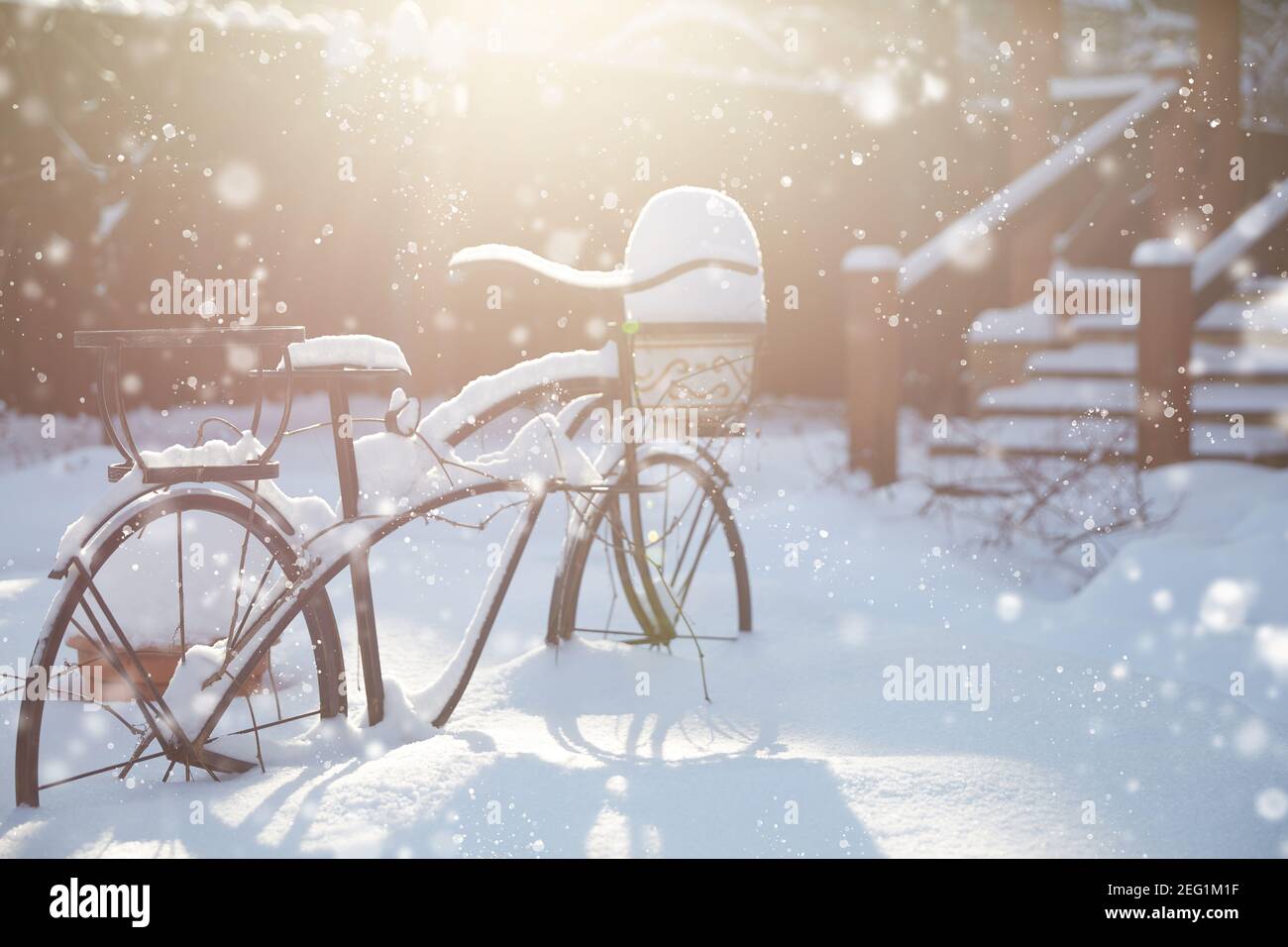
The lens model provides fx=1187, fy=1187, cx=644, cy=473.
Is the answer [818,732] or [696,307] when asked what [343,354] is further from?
[818,732]

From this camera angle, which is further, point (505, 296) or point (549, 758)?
point (505, 296)

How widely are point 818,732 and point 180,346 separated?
1748mm

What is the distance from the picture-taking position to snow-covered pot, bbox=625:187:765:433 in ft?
9.21

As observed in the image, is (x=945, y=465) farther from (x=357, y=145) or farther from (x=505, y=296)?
(x=357, y=145)

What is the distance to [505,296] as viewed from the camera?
8359mm

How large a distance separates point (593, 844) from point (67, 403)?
673cm

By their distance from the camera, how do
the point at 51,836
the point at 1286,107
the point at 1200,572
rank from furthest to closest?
1. the point at 1286,107
2. the point at 1200,572
3. the point at 51,836

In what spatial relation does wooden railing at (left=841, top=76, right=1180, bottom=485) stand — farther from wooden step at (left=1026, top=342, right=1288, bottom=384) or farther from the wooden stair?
wooden step at (left=1026, top=342, right=1288, bottom=384)

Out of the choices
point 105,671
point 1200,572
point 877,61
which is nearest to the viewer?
point 105,671

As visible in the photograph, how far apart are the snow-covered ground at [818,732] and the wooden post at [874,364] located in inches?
42.1

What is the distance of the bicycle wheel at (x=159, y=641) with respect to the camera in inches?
87.0

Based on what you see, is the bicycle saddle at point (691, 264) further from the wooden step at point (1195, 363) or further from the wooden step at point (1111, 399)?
the wooden step at point (1195, 363)

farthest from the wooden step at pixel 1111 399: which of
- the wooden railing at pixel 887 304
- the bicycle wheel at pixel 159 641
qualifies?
the bicycle wheel at pixel 159 641

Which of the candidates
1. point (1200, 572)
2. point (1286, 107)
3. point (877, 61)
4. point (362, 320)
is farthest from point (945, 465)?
point (1286, 107)
